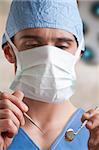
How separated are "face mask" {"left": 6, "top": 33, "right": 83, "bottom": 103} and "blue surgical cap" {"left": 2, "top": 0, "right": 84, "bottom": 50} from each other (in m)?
0.07

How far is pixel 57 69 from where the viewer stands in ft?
3.29

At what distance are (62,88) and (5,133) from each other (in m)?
0.31

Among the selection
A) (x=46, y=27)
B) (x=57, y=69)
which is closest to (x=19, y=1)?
(x=46, y=27)

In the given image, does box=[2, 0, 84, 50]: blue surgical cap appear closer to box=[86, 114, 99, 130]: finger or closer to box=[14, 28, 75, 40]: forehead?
box=[14, 28, 75, 40]: forehead

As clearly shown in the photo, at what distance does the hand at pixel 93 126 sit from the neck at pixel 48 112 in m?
0.28

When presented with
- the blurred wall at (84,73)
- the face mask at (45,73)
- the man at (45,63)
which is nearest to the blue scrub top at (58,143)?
the man at (45,63)

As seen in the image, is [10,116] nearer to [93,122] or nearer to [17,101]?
[17,101]

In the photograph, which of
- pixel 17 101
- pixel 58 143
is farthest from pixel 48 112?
pixel 17 101

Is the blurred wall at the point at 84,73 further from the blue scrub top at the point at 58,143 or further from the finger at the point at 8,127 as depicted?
the finger at the point at 8,127

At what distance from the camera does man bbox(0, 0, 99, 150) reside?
38.9 inches

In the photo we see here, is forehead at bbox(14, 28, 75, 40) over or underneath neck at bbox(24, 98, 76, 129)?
over

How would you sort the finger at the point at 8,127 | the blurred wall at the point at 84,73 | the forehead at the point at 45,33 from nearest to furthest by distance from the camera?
the finger at the point at 8,127
the forehead at the point at 45,33
the blurred wall at the point at 84,73

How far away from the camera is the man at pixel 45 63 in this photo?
988 mm

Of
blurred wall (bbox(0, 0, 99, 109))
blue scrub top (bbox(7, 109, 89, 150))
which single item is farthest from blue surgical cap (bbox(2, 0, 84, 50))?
→ blue scrub top (bbox(7, 109, 89, 150))
